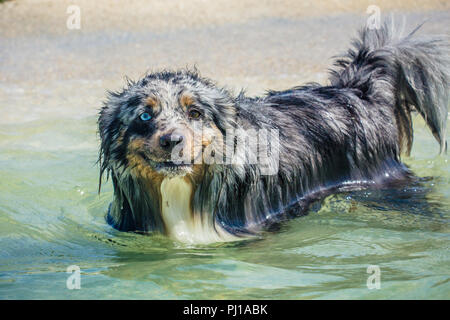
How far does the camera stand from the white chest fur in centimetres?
546

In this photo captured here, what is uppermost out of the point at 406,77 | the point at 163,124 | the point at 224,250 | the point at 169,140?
the point at 406,77

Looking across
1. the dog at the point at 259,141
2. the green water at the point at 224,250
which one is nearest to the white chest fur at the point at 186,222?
the dog at the point at 259,141

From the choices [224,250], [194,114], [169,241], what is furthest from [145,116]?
[224,250]

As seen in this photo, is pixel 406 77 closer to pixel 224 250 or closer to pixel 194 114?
pixel 194 114

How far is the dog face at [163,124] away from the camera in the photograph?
16.6 feet

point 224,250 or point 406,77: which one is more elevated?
point 406,77

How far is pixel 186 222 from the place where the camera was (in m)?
5.53

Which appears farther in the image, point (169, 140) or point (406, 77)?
point (406, 77)

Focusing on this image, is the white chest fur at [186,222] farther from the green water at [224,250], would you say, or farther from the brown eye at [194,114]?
the brown eye at [194,114]

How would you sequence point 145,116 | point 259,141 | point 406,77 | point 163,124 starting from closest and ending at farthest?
point 163,124
point 145,116
point 259,141
point 406,77

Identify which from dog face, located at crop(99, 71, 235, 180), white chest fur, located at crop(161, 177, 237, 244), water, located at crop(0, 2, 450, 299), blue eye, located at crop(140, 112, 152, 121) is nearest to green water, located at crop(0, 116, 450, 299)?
water, located at crop(0, 2, 450, 299)

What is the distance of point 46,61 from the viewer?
12016 millimetres

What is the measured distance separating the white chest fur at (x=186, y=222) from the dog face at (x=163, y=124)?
28 cm

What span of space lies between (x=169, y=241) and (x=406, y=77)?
2704 millimetres
